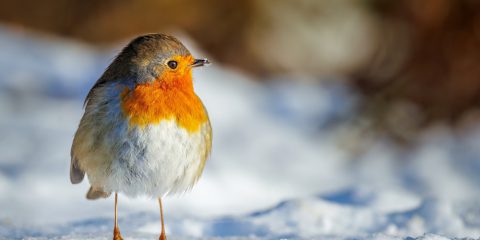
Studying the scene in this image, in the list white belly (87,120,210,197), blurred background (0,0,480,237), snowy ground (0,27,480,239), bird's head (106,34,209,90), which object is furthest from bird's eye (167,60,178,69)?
blurred background (0,0,480,237)

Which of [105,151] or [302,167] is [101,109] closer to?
[105,151]

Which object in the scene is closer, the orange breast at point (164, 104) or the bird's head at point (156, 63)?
the orange breast at point (164, 104)

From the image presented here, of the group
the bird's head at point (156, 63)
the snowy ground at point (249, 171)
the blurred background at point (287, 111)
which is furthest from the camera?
the blurred background at point (287, 111)

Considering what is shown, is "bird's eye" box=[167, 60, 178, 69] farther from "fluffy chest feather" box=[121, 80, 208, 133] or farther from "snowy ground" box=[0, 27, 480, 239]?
"snowy ground" box=[0, 27, 480, 239]

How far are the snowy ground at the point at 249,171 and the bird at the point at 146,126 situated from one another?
340 millimetres

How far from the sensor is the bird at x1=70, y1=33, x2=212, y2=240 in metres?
3.22

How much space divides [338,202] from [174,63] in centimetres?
184

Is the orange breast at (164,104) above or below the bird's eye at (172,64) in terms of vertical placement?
below

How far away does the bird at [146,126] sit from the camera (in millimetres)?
3221

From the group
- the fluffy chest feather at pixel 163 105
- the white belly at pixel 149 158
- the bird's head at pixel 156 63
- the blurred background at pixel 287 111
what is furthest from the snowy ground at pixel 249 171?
the bird's head at pixel 156 63

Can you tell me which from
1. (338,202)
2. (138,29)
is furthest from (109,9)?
(338,202)

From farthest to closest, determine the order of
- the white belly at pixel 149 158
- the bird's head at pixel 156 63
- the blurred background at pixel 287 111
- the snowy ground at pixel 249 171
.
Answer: the blurred background at pixel 287 111
the snowy ground at pixel 249 171
the bird's head at pixel 156 63
the white belly at pixel 149 158

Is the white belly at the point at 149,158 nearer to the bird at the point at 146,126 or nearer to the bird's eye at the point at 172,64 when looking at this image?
the bird at the point at 146,126

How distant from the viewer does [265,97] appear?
7.47m
